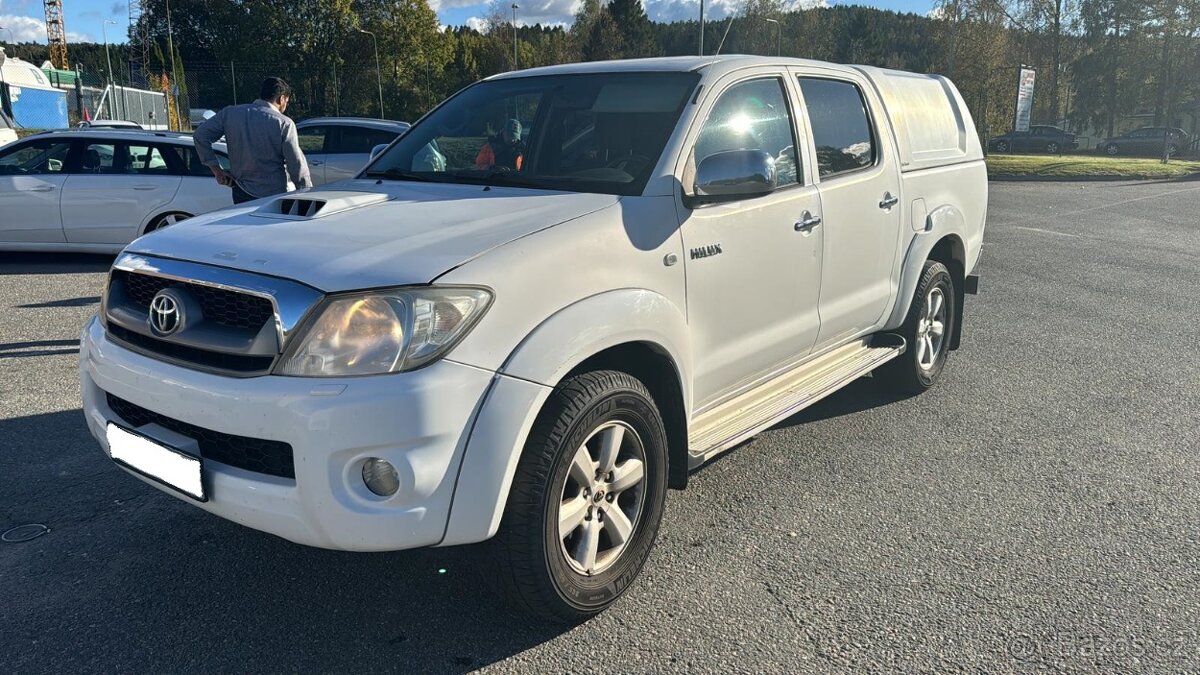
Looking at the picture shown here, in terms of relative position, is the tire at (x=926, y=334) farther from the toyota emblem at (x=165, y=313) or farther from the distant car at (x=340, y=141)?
the distant car at (x=340, y=141)

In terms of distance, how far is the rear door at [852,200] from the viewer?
4.30 metres

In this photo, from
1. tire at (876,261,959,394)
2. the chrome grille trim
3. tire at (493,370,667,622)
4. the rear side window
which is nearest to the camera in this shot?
the chrome grille trim

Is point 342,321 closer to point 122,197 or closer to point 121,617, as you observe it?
point 121,617

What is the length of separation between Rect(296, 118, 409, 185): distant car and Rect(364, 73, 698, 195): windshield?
336 inches

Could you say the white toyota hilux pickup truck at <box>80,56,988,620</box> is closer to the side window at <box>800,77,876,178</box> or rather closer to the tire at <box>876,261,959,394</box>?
the side window at <box>800,77,876,178</box>

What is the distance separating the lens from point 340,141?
12555 mm

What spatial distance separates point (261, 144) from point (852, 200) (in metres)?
4.42

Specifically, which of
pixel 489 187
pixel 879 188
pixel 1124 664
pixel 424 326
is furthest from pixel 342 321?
pixel 879 188

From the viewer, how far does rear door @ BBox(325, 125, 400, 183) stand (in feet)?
40.8

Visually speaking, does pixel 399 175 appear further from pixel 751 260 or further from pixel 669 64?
pixel 751 260

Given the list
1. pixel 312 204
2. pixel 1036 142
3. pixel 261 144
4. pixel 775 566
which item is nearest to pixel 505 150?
pixel 312 204

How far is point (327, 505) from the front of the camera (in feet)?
8.04

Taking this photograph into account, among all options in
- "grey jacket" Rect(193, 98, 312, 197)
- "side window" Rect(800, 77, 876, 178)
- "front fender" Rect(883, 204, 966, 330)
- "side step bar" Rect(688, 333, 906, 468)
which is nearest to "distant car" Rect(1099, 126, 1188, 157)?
"front fender" Rect(883, 204, 966, 330)

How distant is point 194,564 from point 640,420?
1.75 meters
